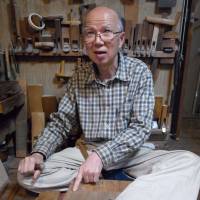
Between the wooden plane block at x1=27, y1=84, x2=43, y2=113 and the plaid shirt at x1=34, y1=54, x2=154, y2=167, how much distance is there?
0.98 metres

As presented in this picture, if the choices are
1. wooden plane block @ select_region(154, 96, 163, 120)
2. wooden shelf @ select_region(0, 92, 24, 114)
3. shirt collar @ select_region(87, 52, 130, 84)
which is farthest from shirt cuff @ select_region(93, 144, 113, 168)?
wooden plane block @ select_region(154, 96, 163, 120)

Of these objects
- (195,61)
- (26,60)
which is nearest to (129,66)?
(26,60)

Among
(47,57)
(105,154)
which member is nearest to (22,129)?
(47,57)

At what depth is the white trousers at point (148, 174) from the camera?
89 centimetres

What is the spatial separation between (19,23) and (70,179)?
1.52 meters

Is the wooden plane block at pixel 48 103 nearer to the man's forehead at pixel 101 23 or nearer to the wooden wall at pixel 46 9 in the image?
the wooden wall at pixel 46 9

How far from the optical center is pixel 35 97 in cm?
219

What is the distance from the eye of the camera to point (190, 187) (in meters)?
0.94

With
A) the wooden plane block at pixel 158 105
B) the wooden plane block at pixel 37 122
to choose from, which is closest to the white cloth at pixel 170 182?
the wooden plane block at pixel 158 105

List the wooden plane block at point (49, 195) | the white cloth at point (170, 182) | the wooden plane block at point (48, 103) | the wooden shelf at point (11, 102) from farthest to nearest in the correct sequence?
the wooden plane block at point (48, 103), the wooden shelf at point (11, 102), the wooden plane block at point (49, 195), the white cloth at point (170, 182)

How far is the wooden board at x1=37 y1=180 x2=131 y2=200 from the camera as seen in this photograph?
914mm

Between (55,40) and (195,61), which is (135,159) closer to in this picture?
(55,40)

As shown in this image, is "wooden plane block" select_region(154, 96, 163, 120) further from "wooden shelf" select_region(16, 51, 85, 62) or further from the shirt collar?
the shirt collar

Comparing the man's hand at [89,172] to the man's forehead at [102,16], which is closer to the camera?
the man's hand at [89,172]
